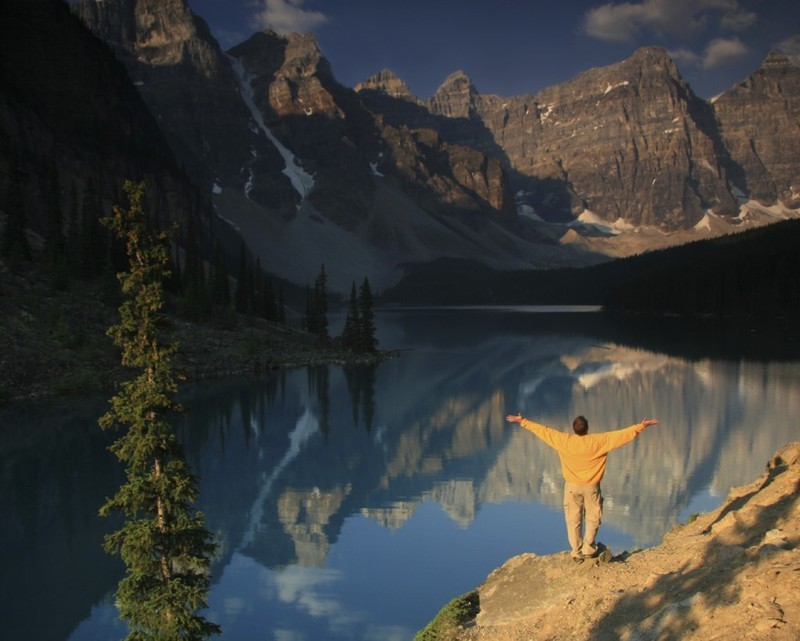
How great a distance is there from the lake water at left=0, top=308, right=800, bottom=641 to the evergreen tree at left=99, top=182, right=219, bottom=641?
8.94 feet

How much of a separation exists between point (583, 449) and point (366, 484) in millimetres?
16881

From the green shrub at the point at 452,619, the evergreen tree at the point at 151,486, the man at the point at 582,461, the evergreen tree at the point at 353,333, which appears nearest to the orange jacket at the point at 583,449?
the man at the point at 582,461

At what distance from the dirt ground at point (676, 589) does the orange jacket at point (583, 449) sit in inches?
58.8

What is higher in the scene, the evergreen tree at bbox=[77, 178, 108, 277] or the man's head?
the evergreen tree at bbox=[77, 178, 108, 277]

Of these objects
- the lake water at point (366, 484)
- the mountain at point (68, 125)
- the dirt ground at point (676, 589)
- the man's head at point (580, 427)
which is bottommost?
the lake water at point (366, 484)

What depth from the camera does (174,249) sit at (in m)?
105

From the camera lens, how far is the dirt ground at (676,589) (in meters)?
7.05

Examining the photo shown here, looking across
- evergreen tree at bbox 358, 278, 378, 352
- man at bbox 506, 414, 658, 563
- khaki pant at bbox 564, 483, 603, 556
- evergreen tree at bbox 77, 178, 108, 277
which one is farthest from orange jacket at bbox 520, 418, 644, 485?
evergreen tree at bbox 358, 278, 378, 352

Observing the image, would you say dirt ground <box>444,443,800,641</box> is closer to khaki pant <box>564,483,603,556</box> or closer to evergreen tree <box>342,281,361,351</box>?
khaki pant <box>564,483,603,556</box>

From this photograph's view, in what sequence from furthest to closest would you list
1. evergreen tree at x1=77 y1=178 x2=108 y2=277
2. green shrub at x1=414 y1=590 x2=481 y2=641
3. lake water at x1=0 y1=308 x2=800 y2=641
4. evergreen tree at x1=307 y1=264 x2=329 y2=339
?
evergreen tree at x1=307 y1=264 x2=329 y2=339 → evergreen tree at x1=77 y1=178 x2=108 y2=277 → lake water at x1=0 y1=308 x2=800 y2=641 → green shrub at x1=414 y1=590 x2=481 y2=641

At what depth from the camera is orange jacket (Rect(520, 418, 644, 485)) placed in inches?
397

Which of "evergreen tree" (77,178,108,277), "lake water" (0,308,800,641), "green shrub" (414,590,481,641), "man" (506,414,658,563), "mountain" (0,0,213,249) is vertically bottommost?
"lake water" (0,308,800,641)

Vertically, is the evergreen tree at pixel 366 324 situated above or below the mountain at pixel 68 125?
below

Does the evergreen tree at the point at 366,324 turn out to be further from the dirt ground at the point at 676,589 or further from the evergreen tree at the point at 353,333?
the dirt ground at the point at 676,589
